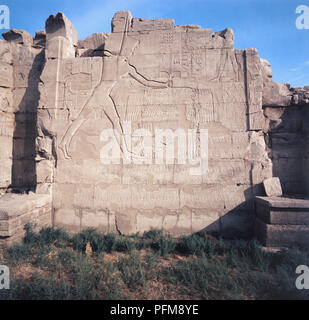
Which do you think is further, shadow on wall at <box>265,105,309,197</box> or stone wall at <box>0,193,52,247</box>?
shadow on wall at <box>265,105,309,197</box>

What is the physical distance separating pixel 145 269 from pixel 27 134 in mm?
5106

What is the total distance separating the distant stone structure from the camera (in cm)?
482

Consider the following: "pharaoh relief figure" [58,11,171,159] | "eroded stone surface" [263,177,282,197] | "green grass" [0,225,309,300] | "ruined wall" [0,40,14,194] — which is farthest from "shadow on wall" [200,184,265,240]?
"ruined wall" [0,40,14,194]

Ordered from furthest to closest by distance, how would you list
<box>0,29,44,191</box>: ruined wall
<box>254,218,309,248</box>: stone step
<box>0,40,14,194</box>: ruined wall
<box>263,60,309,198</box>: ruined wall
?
<box>0,29,44,191</box>: ruined wall
<box>0,40,14,194</box>: ruined wall
<box>263,60,309,198</box>: ruined wall
<box>254,218,309,248</box>: stone step

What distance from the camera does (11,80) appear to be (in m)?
6.11

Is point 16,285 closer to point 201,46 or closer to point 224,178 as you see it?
point 224,178

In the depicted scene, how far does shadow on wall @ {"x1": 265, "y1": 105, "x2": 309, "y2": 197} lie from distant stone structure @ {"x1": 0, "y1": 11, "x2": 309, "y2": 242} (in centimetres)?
2

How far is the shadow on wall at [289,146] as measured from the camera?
534cm

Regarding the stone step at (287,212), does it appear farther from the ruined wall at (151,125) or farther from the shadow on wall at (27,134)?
the shadow on wall at (27,134)

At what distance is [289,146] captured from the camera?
5.44 meters

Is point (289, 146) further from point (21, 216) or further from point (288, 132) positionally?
point (21, 216)

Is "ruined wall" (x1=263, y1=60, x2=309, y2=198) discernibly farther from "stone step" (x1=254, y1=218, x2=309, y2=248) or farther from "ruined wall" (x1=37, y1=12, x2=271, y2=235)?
"stone step" (x1=254, y1=218, x2=309, y2=248)

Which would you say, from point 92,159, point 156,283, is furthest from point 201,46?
point 156,283

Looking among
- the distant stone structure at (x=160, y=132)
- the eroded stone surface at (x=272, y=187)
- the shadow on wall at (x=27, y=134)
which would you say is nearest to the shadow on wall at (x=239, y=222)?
the distant stone structure at (x=160, y=132)
